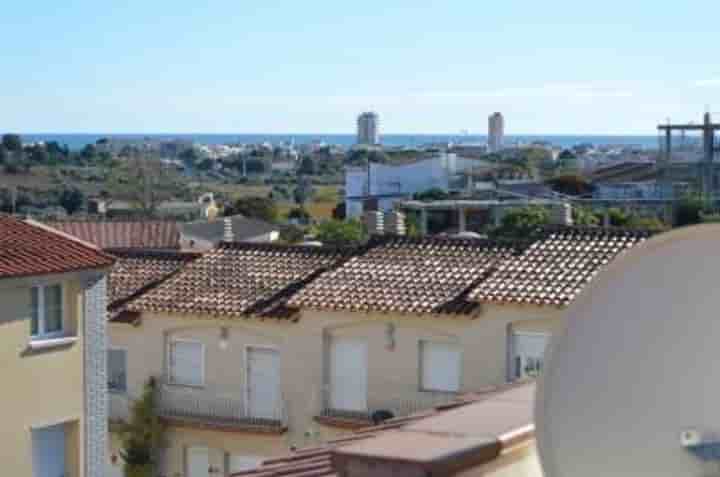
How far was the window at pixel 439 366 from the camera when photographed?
96.8 ft

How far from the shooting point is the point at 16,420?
2261 cm

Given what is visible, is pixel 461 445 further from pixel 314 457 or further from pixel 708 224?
pixel 314 457

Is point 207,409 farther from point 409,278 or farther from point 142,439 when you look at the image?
point 409,278

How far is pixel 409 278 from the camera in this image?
3058 cm

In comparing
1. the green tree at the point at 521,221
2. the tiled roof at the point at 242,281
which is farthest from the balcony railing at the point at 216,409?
the green tree at the point at 521,221

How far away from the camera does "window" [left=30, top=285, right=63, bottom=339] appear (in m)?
23.4

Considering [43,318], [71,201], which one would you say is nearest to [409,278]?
[43,318]

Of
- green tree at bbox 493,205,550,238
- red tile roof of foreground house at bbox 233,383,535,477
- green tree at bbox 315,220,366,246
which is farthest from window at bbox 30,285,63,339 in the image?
green tree at bbox 493,205,550,238

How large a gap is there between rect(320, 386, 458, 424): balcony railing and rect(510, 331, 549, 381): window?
1.59 meters

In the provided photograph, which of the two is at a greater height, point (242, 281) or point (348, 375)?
point (242, 281)

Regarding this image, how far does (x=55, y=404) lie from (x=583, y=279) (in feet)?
35.5

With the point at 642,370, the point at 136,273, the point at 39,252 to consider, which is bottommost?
the point at 136,273

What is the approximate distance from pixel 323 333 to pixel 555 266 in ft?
17.9

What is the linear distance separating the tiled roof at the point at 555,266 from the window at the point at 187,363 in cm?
743
